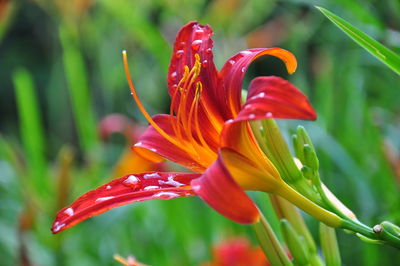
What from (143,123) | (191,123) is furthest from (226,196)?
(143,123)

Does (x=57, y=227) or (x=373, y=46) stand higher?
(x=373, y=46)

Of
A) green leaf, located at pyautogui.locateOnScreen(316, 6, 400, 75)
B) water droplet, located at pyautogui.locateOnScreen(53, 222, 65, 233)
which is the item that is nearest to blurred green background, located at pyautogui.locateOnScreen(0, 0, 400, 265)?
green leaf, located at pyautogui.locateOnScreen(316, 6, 400, 75)

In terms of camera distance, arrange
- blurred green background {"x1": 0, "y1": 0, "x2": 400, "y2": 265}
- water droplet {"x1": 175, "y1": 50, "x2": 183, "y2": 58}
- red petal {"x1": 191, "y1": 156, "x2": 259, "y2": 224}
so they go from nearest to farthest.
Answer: red petal {"x1": 191, "y1": 156, "x2": 259, "y2": 224}
water droplet {"x1": 175, "y1": 50, "x2": 183, "y2": 58}
blurred green background {"x1": 0, "y1": 0, "x2": 400, "y2": 265}

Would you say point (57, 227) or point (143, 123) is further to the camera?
point (143, 123)

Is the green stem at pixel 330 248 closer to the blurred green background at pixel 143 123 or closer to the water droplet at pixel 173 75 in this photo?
the water droplet at pixel 173 75

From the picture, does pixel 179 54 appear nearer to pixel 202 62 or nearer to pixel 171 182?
pixel 202 62

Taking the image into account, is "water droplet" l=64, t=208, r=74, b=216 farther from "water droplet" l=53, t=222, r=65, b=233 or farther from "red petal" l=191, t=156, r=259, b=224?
"red petal" l=191, t=156, r=259, b=224

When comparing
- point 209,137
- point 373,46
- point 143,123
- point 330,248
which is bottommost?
point 143,123
